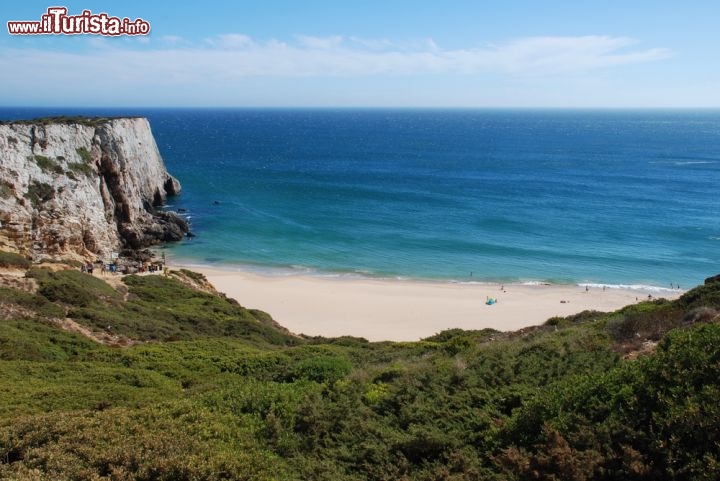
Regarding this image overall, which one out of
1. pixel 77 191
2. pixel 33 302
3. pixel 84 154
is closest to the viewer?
pixel 33 302

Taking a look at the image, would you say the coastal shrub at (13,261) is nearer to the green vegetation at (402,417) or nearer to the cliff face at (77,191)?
the cliff face at (77,191)

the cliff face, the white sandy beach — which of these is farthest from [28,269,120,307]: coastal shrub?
the white sandy beach

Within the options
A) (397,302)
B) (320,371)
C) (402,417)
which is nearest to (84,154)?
(397,302)

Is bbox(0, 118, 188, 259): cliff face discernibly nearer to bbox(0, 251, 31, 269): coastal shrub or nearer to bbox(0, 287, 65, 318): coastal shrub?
bbox(0, 251, 31, 269): coastal shrub

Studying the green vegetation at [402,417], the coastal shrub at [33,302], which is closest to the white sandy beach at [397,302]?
the coastal shrub at [33,302]

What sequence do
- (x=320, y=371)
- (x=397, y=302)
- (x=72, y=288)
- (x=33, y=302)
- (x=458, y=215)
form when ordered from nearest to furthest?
(x=320, y=371) < (x=33, y=302) < (x=72, y=288) < (x=397, y=302) < (x=458, y=215)


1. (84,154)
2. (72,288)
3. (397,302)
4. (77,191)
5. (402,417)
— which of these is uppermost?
(84,154)

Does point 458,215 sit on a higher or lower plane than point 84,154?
lower

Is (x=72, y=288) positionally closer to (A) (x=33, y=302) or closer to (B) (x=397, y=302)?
(A) (x=33, y=302)

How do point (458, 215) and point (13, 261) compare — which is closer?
point (13, 261)

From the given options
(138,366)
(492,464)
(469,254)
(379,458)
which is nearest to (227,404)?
(379,458)
